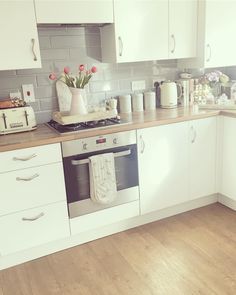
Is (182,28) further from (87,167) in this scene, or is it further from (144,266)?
(144,266)

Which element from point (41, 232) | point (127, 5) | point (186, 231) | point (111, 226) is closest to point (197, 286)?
point (186, 231)

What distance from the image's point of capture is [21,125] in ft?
7.50

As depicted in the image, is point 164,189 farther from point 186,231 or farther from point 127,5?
point 127,5

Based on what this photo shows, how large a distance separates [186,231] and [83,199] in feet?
2.86

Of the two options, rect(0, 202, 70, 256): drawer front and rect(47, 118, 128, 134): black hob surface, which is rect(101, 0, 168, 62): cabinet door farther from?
rect(0, 202, 70, 256): drawer front

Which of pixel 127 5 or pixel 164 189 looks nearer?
pixel 127 5

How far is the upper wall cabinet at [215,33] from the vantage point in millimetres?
2609

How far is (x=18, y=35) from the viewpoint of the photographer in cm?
210

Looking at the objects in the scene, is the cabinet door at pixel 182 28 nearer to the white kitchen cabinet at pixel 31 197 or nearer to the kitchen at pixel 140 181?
the kitchen at pixel 140 181

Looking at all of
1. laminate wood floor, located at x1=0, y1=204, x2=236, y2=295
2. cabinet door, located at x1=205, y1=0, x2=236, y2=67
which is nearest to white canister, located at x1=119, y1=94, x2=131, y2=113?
cabinet door, located at x1=205, y1=0, x2=236, y2=67

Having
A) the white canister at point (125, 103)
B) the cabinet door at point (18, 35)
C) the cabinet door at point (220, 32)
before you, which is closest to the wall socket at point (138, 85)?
the white canister at point (125, 103)

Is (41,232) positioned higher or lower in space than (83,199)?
lower

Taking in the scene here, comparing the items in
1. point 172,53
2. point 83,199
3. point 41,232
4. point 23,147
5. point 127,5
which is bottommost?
point 41,232

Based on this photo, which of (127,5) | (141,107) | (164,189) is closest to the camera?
(127,5)
